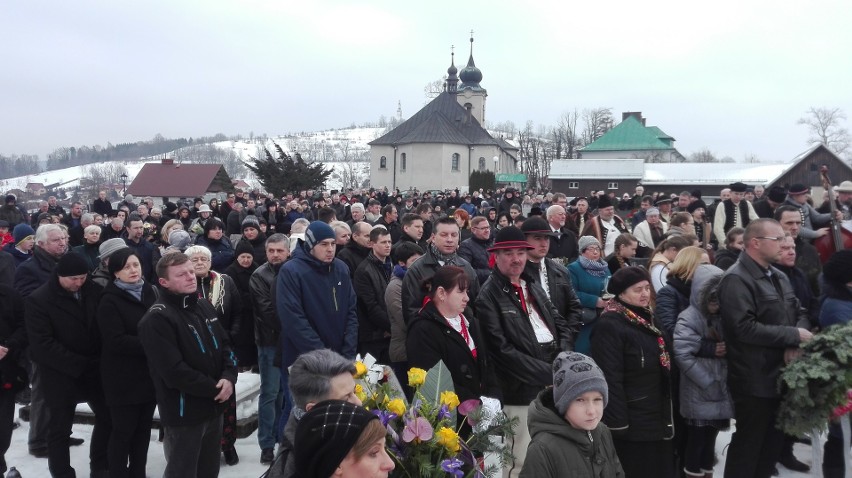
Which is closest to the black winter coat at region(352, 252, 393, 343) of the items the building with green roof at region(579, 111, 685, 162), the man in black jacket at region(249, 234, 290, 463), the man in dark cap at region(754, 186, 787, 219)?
the man in black jacket at region(249, 234, 290, 463)

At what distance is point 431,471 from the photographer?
2586mm

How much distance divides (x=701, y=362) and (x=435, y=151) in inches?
2182

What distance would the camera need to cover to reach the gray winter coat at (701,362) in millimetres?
4562

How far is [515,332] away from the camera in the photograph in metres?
4.45

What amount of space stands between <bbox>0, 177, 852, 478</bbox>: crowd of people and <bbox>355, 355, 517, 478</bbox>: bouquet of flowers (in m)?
0.20

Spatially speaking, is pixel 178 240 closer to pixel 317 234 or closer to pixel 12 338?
pixel 12 338

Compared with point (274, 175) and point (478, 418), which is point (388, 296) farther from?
point (274, 175)

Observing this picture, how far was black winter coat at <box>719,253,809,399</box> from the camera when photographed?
4.34m

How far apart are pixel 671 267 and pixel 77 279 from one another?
4.63m

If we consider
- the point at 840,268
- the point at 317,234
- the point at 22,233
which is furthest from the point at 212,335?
the point at 22,233

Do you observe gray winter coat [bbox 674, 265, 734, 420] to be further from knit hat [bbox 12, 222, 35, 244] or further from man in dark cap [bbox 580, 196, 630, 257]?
knit hat [bbox 12, 222, 35, 244]

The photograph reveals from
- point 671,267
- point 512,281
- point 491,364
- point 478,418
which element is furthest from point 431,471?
point 671,267

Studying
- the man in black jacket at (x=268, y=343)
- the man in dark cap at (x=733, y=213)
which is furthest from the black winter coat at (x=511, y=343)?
the man in dark cap at (x=733, y=213)

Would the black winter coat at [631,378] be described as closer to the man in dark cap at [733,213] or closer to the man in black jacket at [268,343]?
the man in black jacket at [268,343]
